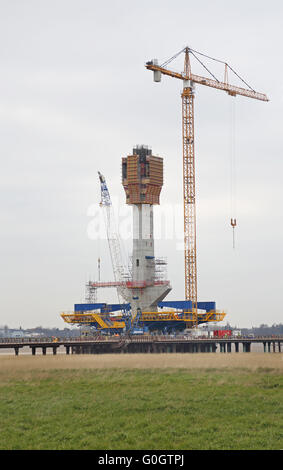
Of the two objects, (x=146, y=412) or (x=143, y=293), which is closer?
(x=146, y=412)

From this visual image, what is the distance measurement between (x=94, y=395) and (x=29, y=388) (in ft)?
26.8

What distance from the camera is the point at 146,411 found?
43.5m

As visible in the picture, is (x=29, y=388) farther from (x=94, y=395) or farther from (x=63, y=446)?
(x=63, y=446)

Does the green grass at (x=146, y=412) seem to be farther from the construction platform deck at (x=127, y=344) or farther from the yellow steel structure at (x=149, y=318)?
the yellow steel structure at (x=149, y=318)

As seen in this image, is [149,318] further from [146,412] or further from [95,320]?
[146,412]

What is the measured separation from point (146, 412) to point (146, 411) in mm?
409

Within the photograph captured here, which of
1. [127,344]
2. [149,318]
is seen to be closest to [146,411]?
[127,344]

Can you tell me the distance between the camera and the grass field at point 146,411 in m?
36.2

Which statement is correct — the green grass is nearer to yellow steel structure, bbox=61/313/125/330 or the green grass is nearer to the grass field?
the grass field

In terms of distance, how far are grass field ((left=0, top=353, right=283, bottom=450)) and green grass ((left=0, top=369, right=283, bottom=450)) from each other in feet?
0.17

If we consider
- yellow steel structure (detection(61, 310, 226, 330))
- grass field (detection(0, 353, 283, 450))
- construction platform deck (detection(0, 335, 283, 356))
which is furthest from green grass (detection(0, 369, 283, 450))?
yellow steel structure (detection(61, 310, 226, 330))

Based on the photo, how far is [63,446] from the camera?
35.9 meters

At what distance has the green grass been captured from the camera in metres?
36.2
